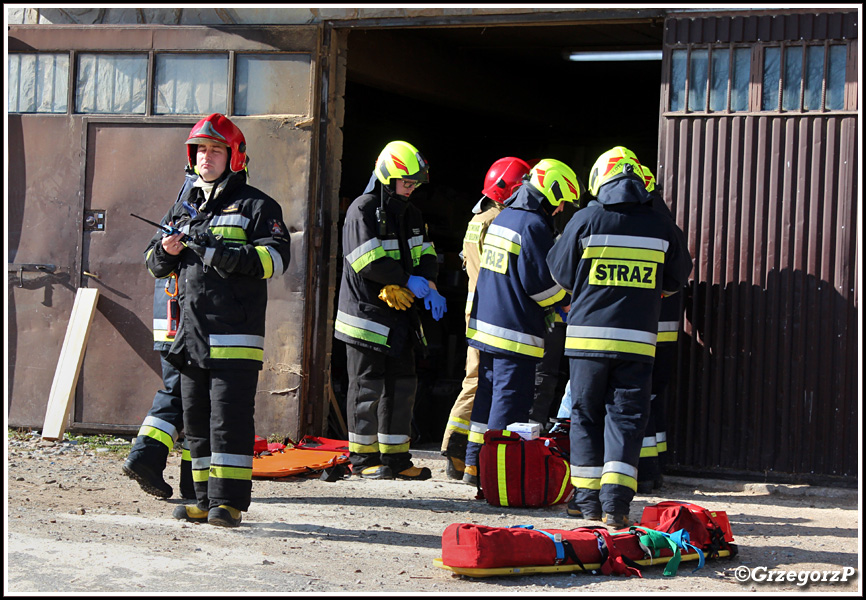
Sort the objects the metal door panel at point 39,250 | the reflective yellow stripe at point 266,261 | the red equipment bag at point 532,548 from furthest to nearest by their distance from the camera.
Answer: the metal door panel at point 39,250 → the reflective yellow stripe at point 266,261 → the red equipment bag at point 532,548

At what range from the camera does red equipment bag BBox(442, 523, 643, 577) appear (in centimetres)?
428

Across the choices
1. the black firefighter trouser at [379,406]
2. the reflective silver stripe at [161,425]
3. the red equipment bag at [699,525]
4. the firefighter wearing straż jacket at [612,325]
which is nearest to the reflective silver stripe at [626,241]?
the firefighter wearing straż jacket at [612,325]

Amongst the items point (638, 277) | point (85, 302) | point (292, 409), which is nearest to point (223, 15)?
point (85, 302)

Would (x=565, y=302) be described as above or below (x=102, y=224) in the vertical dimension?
below

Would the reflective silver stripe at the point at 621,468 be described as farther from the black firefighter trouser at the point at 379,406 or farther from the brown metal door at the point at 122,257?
the brown metal door at the point at 122,257

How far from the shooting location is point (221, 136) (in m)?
5.30

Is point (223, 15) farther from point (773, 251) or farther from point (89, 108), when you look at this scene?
point (773, 251)

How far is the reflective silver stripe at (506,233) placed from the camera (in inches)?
248

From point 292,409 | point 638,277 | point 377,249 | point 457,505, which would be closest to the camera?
point 638,277

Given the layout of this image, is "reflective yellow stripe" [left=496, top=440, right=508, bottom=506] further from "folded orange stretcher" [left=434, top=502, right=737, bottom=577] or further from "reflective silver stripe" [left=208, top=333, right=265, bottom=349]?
"reflective silver stripe" [left=208, top=333, right=265, bottom=349]

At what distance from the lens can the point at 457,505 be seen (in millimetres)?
6117

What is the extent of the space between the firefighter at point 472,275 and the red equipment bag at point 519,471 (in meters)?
0.76

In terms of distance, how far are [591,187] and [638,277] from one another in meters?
0.64

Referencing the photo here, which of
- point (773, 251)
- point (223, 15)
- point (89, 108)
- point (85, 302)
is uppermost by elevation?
point (223, 15)
